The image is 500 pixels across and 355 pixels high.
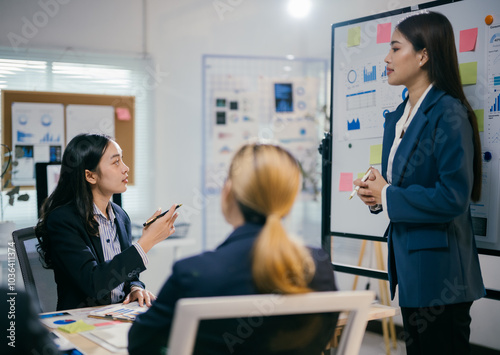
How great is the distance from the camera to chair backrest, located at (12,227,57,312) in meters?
1.64

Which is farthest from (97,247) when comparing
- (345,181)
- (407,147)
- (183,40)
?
(183,40)

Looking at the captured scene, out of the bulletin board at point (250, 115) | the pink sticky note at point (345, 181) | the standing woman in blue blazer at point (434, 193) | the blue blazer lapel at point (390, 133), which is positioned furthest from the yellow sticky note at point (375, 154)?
the bulletin board at point (250, 115)

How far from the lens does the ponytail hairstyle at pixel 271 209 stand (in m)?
0.92

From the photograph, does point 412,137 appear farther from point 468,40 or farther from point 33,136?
point 33,136

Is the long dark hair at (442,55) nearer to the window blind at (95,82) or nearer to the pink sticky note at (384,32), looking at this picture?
the pink sticky note at (384,32)

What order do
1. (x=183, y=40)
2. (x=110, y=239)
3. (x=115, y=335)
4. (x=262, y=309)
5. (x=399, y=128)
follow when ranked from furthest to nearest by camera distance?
(x=183, y=40) < (x=110, y=239) < (x=399, y=128) < (x=115, y=335) < (x=262, y=309)

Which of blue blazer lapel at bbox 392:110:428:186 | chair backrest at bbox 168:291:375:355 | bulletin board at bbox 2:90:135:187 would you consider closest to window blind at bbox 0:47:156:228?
bulletin board at bbox 2:90:135:187

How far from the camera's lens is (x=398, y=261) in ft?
5.65

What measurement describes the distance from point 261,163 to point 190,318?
0.33m

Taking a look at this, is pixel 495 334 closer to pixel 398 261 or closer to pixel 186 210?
pixel 398 261

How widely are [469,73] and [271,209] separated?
1.36m

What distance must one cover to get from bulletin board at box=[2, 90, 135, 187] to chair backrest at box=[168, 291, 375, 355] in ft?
10.8

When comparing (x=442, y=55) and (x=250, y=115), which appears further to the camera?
(x=250, y=115)

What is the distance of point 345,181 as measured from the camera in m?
2.49
